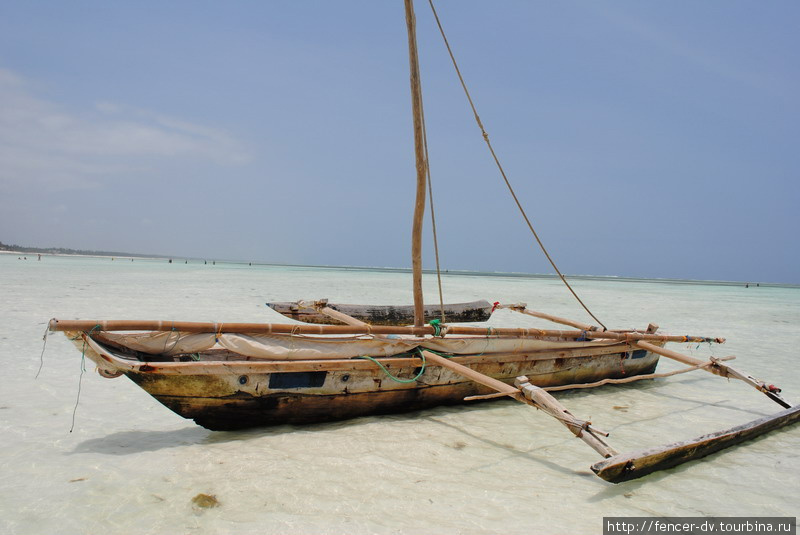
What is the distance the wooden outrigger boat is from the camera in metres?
3.31

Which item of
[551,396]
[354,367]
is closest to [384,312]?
[354,367]

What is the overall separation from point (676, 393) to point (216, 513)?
596 cm

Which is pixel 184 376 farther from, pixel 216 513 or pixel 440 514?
pixel 440 514

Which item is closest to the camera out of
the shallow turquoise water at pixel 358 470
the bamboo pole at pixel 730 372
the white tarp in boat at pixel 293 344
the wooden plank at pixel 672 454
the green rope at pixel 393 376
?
the shallow turquoise water at pixel 358 470

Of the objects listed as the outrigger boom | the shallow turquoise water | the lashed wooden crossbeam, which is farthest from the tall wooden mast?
the lashed wooden crossbeam

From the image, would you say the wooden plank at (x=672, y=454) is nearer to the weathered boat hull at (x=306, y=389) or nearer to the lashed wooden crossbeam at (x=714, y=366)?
the lashed wooden crossbeam at (x=714, y=366)

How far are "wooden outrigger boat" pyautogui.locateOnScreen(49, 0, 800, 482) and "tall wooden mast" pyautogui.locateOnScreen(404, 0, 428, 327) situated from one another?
12 mm

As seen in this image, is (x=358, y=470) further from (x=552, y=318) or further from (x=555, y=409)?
(x=552, y=318)

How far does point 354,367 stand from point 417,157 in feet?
7.84

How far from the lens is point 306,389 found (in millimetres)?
3934

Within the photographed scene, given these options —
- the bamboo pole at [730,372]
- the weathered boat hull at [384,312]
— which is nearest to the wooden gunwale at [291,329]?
the bamboo pole at [730,372]

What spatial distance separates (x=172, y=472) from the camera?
3.13m

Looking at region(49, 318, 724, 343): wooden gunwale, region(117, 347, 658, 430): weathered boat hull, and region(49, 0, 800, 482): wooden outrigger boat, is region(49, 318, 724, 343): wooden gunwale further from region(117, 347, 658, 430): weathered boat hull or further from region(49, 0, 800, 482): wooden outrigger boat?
region(117, 347, 658, 430): weathered boat hull

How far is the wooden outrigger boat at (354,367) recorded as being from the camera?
331cm
